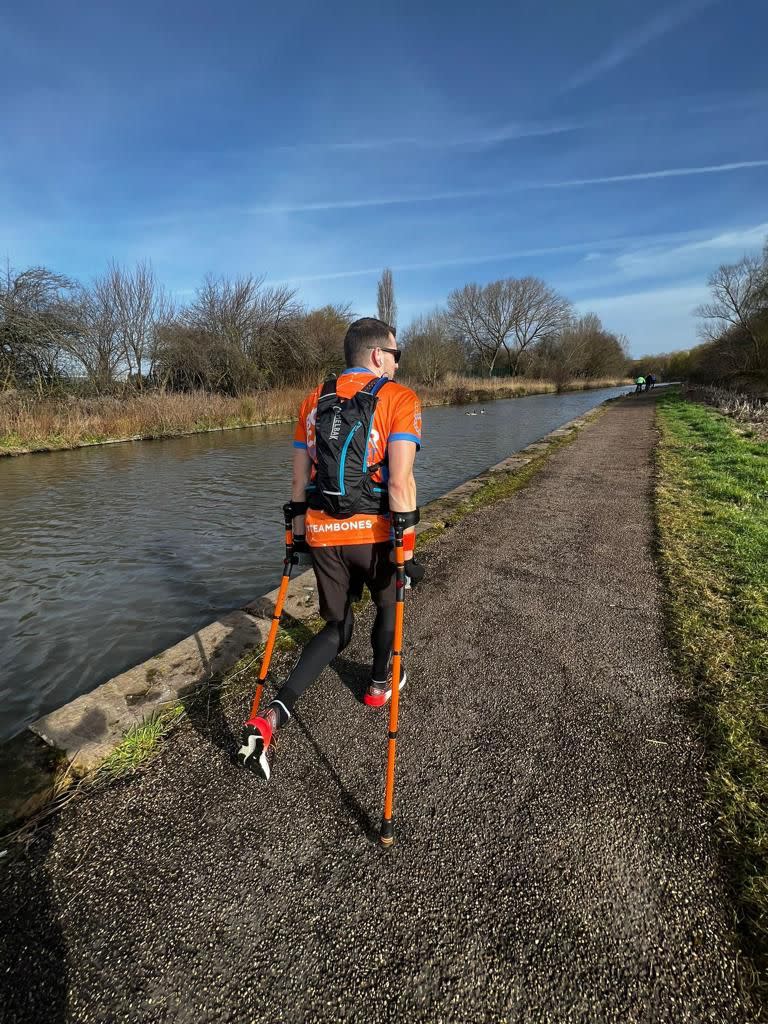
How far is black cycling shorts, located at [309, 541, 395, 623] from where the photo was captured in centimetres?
251

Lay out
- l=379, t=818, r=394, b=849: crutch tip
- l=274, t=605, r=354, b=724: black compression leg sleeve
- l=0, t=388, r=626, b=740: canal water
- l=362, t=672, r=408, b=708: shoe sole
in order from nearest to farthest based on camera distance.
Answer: l=379, t=818, r=394, b=849: crutch tip
l=274, t=605, r=354, b=724: black compression leg sleeve
l=362, t=672, r=408, b=708: shoe sole
l=0, t=388, r=626, b=740: canal water

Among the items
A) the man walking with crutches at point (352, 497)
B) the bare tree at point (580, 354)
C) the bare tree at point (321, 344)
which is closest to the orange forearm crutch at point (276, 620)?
the man walking with crutches at point (352, 497)

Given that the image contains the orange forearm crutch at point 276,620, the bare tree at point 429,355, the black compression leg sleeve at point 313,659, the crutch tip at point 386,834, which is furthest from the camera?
the bare tree at point 429,355

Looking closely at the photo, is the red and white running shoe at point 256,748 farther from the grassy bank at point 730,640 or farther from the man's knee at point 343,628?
the grassy bank at point 730,640

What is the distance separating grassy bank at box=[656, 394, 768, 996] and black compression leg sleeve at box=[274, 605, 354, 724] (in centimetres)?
195

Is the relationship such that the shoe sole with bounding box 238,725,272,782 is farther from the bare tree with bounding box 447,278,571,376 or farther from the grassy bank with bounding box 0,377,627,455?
the bare tree with bounding box 447,278,571,376

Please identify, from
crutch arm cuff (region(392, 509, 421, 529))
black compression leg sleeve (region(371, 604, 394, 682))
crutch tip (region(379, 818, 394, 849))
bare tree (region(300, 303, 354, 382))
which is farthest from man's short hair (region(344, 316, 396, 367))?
bare tree (region(300, 303, 354, 382))

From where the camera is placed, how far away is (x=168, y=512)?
885 centimetres

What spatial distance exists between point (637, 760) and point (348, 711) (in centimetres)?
161

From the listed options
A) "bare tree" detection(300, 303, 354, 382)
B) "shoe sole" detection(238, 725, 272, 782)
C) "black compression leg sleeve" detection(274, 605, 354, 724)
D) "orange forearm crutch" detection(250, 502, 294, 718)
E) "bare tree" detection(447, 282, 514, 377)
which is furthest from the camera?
"bare tree" detection(447, 282, 514, 377)

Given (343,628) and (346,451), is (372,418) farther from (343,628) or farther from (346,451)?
(343,628)

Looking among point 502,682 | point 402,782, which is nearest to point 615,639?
point 502,682

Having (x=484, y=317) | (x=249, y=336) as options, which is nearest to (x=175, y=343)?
(x=249, y=336)

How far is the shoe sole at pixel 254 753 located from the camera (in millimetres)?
2238
